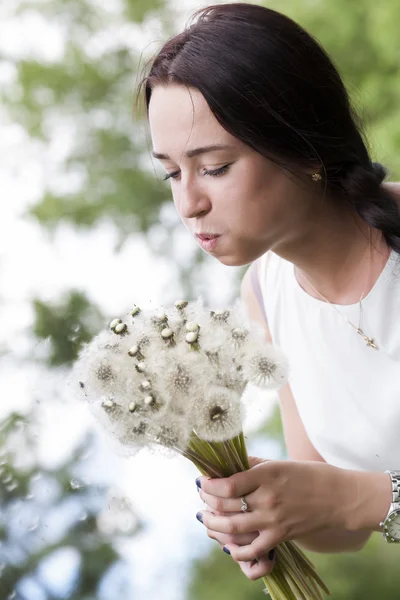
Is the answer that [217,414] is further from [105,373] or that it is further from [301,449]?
[301,449]

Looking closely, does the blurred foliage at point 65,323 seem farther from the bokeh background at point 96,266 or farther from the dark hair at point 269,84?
the dark hair at point 269,84

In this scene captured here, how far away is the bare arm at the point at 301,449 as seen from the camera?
1271mm

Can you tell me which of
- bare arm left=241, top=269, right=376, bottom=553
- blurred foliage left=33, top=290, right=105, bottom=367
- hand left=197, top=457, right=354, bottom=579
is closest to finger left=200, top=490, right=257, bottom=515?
hand left=197, top=457, right=354, bottom=579

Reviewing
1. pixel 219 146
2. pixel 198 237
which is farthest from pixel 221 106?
→ pixel 198 237

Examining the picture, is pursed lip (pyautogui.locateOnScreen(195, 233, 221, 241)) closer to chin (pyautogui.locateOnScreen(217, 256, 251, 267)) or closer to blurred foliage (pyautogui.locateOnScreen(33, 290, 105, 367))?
chin (pyautogui.locateOnScreen(217, 256, 251, 267))

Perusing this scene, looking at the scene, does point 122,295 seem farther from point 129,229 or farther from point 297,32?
point 297,32

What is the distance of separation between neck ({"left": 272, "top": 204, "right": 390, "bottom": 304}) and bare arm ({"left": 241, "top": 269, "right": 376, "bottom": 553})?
0.22 m

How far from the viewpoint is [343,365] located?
1323mm

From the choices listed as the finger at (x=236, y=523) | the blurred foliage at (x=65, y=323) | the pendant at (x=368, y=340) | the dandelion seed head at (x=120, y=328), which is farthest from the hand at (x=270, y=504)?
the blurred foliage at (x=65, y=323)

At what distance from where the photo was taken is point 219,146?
3.27 ft

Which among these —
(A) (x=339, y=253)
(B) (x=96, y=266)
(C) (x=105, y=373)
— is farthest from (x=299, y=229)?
(B) (x=96, y=266)

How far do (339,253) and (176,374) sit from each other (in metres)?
0.53

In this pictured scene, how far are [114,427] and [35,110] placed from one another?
7.76 ft

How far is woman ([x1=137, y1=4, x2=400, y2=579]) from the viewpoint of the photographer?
0.96m
